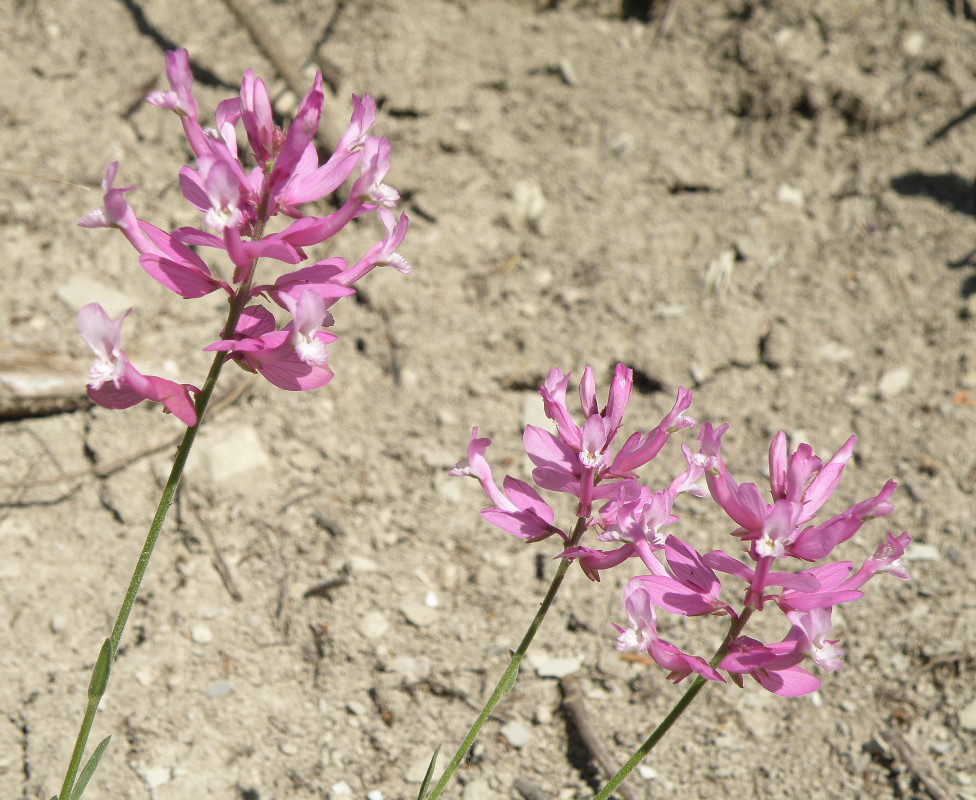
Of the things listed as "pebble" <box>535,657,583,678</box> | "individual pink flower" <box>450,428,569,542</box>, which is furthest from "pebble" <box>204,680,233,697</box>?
"individual pink flower" <box>450,428,569,542</box>

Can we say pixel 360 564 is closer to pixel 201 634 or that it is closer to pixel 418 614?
pixel 418 614

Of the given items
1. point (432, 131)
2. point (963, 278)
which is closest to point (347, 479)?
point (432, 131)

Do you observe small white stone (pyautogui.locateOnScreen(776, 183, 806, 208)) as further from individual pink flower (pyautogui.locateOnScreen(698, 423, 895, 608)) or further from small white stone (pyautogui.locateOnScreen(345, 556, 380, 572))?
individual pink flower (pyautogui.locateOnScreen(698, 423, 895, 608))

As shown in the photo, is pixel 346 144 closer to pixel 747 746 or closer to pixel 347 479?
pixel 347 479

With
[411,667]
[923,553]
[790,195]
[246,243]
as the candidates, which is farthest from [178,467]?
[790,195]

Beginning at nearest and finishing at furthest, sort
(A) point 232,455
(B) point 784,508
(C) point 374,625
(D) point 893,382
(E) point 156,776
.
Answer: (B) point 784,508 → (E) point 156,776 → (C) point 374,625 → (A) point 232,455 → (D) point 893,382
